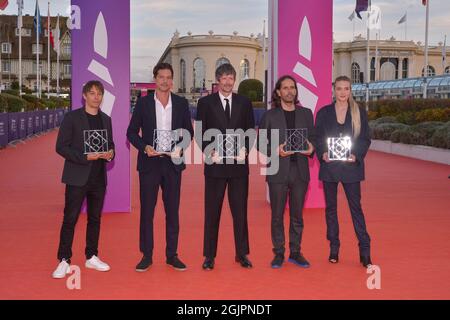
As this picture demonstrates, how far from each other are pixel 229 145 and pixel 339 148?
1.17 m

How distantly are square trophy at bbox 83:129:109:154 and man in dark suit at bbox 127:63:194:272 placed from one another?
32 centimetres

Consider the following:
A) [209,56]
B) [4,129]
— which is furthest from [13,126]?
[209,56]

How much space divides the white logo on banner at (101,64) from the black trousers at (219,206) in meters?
4.05

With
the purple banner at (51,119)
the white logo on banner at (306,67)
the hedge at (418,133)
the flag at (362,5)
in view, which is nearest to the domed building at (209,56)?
Result: the flag at (362,5)

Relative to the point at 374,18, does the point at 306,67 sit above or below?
below

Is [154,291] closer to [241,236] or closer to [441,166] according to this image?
[241,236]

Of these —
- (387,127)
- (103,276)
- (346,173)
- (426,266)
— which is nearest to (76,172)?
(103,276)

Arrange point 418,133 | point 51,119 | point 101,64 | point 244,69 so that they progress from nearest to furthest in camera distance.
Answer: point 101,64, point 418,133, point 51,119, point 244,69

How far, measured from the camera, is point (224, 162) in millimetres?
6594

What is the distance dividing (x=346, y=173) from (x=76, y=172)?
280 centimetres

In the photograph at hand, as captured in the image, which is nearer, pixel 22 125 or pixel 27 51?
pixel 22 125

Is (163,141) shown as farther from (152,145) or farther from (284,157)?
(284,157)

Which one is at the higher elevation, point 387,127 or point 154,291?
point 387,127

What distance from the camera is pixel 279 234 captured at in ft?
22.4
